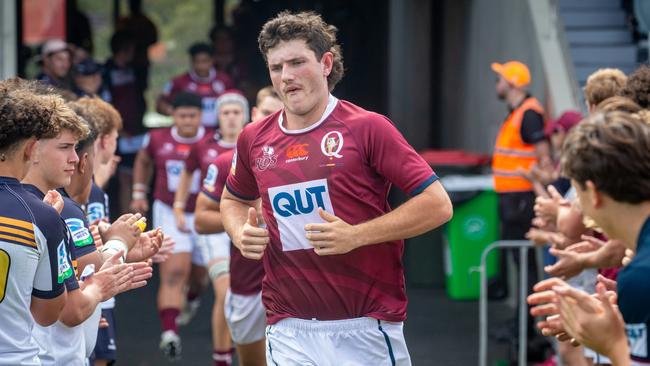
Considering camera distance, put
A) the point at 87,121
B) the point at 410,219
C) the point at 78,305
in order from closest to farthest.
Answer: the point at 78,305
the point at 410,219
the point at 87,121

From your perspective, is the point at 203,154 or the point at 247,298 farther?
the point at 203,154

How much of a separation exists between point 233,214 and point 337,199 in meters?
0.72

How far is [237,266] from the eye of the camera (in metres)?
7.51

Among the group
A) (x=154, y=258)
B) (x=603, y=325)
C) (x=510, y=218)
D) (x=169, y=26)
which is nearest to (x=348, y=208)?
(x=154, y=258)

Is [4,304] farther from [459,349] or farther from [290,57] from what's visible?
[459,349]

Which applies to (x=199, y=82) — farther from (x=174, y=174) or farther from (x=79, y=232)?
(x=79, y=232)

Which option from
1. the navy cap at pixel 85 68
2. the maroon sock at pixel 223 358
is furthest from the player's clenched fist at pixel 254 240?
the navy cap at pixel 85 68

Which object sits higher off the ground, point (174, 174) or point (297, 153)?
point (297, 153)

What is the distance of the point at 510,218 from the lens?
10922mm

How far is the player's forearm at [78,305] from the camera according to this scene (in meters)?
4.64

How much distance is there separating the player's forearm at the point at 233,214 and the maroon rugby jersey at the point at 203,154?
3.87 m

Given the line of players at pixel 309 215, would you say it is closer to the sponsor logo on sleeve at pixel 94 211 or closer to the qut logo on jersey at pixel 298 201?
the qut logo on jersey at pixel 298 201

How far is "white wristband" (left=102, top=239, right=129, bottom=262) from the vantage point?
5340 mm

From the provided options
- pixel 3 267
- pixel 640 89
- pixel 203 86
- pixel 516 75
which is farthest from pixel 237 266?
pixel 203 86
